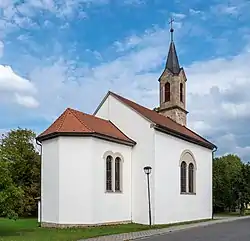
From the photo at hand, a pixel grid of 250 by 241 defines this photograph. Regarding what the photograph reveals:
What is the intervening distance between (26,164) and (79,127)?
2401 cm

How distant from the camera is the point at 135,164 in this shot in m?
28.1

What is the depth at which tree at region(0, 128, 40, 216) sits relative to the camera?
1769 inches

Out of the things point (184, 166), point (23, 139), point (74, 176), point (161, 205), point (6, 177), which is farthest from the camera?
point (23, 139)

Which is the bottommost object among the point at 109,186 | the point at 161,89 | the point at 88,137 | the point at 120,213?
the point at 120,213

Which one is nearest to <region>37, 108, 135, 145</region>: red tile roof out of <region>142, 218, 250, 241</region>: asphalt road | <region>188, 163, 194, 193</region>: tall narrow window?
<region>188, 163, 194, 193</region>: tall narrow window

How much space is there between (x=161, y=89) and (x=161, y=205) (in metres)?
13.8

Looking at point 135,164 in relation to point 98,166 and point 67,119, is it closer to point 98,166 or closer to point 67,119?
point 98,166

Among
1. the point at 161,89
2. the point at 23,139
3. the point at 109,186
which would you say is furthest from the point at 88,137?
the point at 23,139

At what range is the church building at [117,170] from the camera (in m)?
24.2

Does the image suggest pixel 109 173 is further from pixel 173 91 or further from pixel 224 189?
pixel 224 189

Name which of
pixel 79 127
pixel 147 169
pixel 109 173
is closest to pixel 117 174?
pixel 109 173

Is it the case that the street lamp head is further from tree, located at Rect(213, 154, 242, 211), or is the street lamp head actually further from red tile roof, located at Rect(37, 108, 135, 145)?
tree, located at Rect(213, 154, 242, 211)

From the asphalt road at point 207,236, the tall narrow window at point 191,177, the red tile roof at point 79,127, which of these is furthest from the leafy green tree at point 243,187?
the asphalt road at point 207,236

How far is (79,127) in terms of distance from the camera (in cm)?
2483
